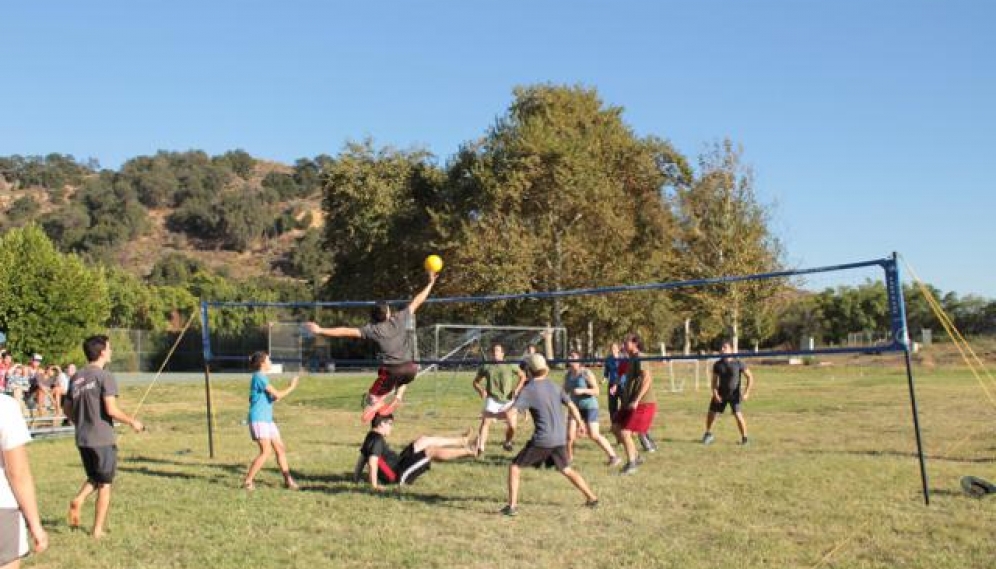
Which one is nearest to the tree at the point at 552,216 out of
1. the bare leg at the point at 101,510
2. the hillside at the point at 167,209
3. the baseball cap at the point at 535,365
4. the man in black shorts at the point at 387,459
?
the man in black shorts at the point at 387,459

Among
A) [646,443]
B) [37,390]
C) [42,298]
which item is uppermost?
[42,298]

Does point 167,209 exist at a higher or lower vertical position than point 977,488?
higher

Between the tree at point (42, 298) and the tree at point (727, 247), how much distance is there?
95.5 feet

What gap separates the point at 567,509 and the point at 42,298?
38.7 metres

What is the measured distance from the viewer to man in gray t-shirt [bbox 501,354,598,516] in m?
9.88

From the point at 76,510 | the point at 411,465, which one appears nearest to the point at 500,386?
the point at 411,465

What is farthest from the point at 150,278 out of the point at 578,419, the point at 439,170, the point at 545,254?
the point at 578,419

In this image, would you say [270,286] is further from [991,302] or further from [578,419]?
[578,419]

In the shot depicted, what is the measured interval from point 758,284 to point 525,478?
31725 millimetres

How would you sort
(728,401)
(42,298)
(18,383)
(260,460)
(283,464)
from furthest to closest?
(42,298)
(18,383)
(728,401)
(283,464)
(260,460)

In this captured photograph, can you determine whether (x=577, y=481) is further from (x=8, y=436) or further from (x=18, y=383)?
(x=18, y=383)

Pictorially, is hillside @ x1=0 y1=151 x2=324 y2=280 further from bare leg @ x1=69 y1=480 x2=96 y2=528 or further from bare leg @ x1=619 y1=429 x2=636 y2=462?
bare leg @ x1=69 y1=480 x2=96 y2=528

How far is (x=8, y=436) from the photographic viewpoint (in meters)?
4.64

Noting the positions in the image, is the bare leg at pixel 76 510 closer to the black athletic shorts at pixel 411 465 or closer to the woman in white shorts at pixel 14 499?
the black athletic shorts at pixel 411 465
